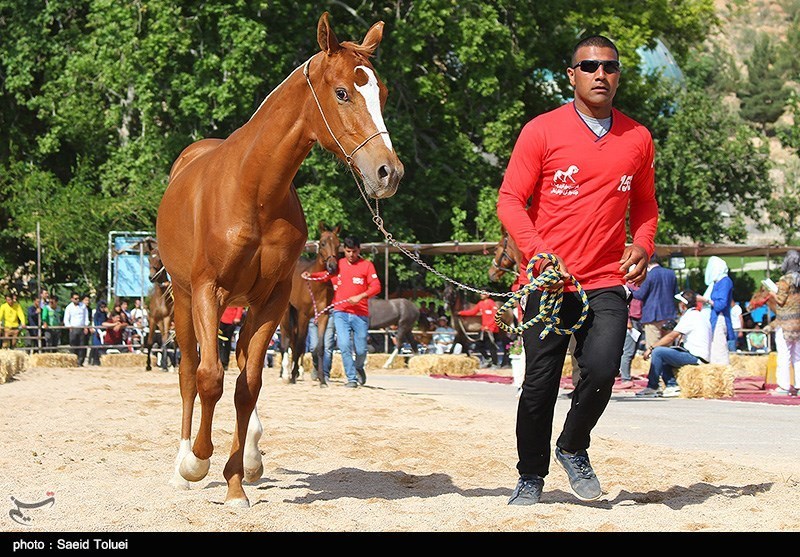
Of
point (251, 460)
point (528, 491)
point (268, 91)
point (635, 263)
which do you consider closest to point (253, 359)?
point (251, 460)

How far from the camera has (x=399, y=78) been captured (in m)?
40.3

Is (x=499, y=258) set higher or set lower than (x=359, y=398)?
higher

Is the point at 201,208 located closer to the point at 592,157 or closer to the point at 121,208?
the point at 592,157

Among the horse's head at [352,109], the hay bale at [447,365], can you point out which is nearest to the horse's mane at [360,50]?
the horse's head at [352,109]

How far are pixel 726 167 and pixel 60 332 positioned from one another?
2656cm

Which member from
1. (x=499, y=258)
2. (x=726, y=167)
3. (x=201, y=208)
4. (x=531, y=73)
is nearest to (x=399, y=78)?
(x=531, y=73)

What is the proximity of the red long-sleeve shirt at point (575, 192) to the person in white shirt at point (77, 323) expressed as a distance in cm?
2660

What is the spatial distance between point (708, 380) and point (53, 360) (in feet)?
49.5

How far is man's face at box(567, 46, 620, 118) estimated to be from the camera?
750 centimetres

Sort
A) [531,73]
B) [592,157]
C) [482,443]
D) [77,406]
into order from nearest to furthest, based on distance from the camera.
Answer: [592,157], [482,443], [77,406], [531,73]

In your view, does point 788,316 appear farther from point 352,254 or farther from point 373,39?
point 373,39

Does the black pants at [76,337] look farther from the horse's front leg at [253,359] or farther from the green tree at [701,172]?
the horse's front leg at [253,359]

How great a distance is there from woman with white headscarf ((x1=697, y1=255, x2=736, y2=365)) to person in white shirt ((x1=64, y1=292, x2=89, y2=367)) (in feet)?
55.6

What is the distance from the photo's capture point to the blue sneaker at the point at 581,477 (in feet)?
24.9
